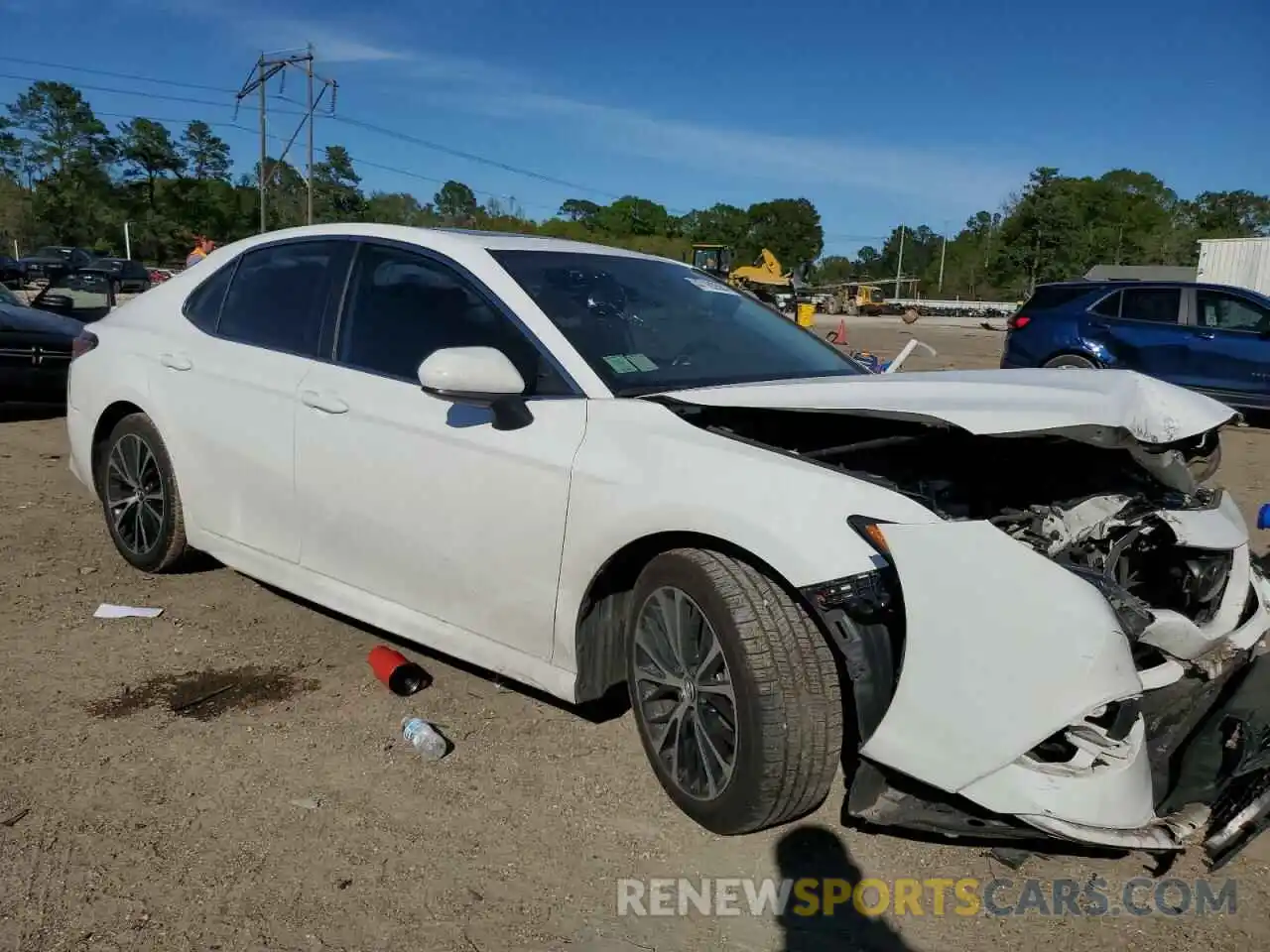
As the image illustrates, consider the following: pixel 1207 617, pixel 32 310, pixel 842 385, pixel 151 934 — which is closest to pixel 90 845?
pixel 151 934

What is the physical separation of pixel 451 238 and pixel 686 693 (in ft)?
6.15

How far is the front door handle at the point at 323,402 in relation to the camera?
11.4 ft

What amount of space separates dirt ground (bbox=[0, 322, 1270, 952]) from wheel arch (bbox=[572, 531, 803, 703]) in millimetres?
319

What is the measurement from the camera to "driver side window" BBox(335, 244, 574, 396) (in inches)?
125

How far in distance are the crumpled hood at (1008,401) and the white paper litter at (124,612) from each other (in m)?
2.68

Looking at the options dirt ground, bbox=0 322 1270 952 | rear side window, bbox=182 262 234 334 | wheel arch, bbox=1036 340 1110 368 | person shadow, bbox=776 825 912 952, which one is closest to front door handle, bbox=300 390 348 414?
rear side window, bbox=182 262 234 334

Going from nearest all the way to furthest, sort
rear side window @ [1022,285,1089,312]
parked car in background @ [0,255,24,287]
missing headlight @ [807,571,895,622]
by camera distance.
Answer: missing headlight @ [807,571,895,622] → rear side window @ [1022,285,1089,312] → parked car in background @ [0,255,24,287]

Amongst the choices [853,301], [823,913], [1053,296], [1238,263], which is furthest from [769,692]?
[853,301]

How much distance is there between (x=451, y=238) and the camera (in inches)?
142

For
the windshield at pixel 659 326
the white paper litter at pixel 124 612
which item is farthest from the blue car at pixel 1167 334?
the white paper litter at pixel 124 612

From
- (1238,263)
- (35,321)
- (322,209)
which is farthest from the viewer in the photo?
(322,209)

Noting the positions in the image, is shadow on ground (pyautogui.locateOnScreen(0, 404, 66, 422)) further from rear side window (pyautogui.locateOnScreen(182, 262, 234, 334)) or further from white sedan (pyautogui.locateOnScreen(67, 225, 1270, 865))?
white sedan (pyautogui.locateOnScreen(67, 225, 1270, 865))

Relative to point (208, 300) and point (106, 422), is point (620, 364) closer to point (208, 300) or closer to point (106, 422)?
point (208, 300)

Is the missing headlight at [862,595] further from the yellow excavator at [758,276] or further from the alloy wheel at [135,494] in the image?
the yellow excavator at [758,276]
